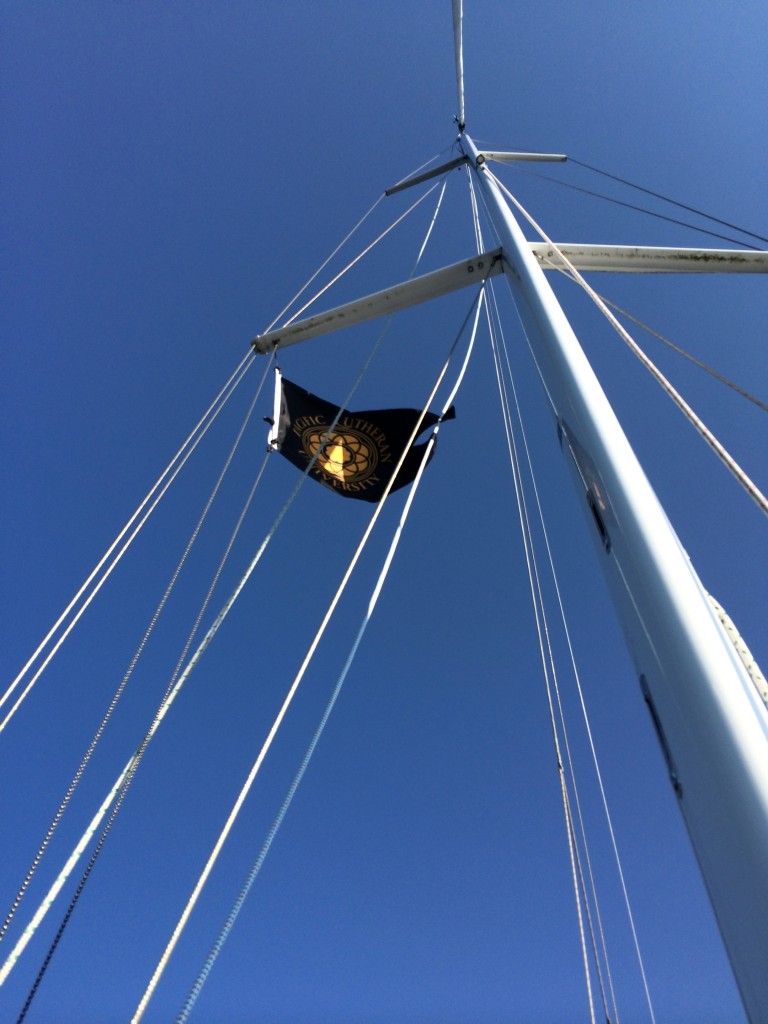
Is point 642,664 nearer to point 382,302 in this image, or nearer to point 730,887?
point 730,887

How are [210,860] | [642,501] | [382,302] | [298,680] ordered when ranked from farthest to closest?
[382,302]
[298,680]
[210,860]
[642,501]

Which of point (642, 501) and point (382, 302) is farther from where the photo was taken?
point (382, 302)

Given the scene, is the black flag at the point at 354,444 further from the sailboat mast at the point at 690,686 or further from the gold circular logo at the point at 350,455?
the sailboat mast at the point at 690,686

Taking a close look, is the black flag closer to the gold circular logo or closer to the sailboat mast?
the gold circular logo

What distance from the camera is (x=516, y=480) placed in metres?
6.30

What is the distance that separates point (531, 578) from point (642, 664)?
176 inches

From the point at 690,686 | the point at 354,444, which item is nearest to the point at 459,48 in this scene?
the point at 354,444

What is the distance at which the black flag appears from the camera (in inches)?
253

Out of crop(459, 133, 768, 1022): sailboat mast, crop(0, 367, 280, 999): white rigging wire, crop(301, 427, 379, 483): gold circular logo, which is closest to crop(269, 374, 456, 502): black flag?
crop(301, 427, 379, 483): gold circular logo

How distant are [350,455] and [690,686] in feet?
18.3

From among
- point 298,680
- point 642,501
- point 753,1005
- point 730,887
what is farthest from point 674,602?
point 298,680

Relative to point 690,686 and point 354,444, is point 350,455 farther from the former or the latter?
point 690,686

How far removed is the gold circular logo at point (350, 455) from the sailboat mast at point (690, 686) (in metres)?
4.36

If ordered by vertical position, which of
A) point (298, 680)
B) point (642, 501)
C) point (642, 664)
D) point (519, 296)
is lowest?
point (642, 664)
